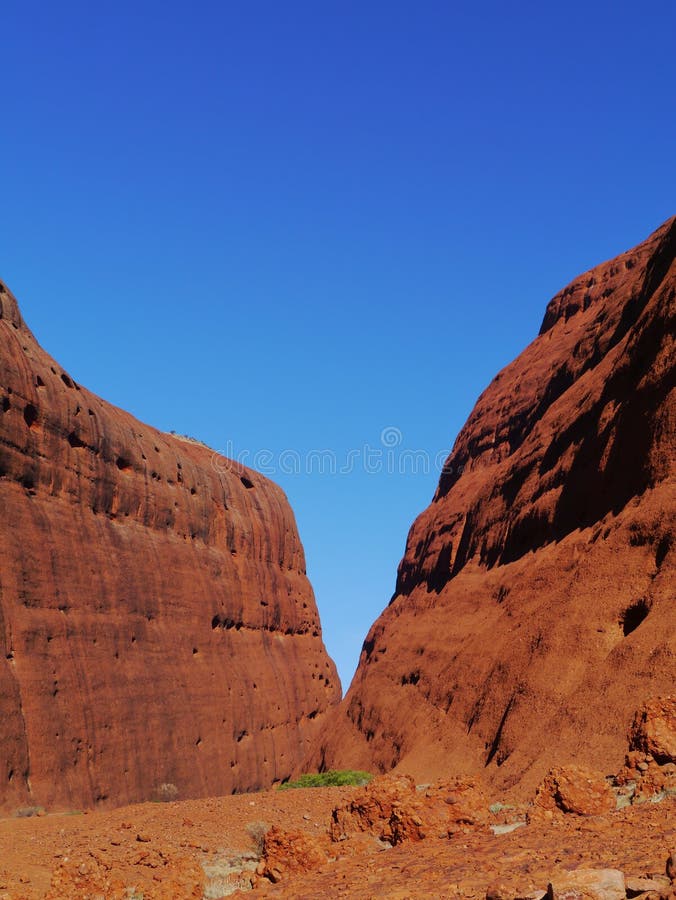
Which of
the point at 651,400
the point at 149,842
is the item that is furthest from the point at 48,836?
the point at 651,400

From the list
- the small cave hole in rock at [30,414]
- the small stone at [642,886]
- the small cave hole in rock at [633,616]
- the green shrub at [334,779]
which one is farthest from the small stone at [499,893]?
the small cave hole in rock at [30,414]

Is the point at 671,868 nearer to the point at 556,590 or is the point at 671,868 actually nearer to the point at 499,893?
the point at 499,893

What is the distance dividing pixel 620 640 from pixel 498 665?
519cm

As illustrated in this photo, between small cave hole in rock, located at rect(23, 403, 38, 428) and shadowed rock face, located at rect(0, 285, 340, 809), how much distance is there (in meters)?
0.06

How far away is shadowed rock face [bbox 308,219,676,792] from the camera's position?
18250 millimetres

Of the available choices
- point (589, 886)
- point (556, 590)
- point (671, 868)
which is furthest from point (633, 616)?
point (589, 886)

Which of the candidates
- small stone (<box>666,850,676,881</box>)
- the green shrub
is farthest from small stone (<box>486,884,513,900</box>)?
the green shrub

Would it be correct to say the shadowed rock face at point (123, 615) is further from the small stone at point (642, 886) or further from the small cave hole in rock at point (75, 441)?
the small stone at point (642, 886)

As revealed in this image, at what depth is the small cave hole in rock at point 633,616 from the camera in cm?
1905

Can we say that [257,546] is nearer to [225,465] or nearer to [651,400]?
[225,465]

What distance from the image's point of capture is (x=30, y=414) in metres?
34.6

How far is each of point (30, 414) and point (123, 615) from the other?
9551 millimetres

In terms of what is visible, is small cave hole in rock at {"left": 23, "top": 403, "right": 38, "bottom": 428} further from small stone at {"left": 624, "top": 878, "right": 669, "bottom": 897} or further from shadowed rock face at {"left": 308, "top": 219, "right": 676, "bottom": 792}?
small stone at {"left": 624, "top": 878, "right": 669, "bottom": 897}

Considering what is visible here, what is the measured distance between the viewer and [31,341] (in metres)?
37.1
